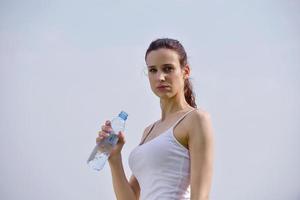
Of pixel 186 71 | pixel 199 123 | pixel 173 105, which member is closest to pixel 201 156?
pixel 199 123

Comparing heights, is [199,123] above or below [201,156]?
above

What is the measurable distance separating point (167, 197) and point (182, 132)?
372 millimetres

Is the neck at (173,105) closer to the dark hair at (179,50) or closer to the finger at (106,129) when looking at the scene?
the dark hair at (179,50)

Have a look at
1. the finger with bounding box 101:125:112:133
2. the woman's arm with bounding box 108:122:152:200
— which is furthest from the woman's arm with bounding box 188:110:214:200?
→ the woman's arm with bounding box 108:122:152:200

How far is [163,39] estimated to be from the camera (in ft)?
11.2

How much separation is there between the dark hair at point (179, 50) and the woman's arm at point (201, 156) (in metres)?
0.57

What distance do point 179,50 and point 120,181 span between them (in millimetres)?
928

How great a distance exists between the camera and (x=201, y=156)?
286cm

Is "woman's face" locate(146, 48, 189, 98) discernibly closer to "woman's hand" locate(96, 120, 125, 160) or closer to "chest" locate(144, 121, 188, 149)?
"chest" locate(144, 121, 188, 149)

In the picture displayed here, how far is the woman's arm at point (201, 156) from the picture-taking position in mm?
2826

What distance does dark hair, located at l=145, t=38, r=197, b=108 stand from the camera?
3.35 m

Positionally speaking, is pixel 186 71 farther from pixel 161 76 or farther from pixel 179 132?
pixel 179 132

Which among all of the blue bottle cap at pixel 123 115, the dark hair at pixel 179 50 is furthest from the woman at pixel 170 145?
the blue bottle cap at pixel 123 115

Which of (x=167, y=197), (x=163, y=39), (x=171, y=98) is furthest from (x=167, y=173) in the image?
(x=163, y=39)
